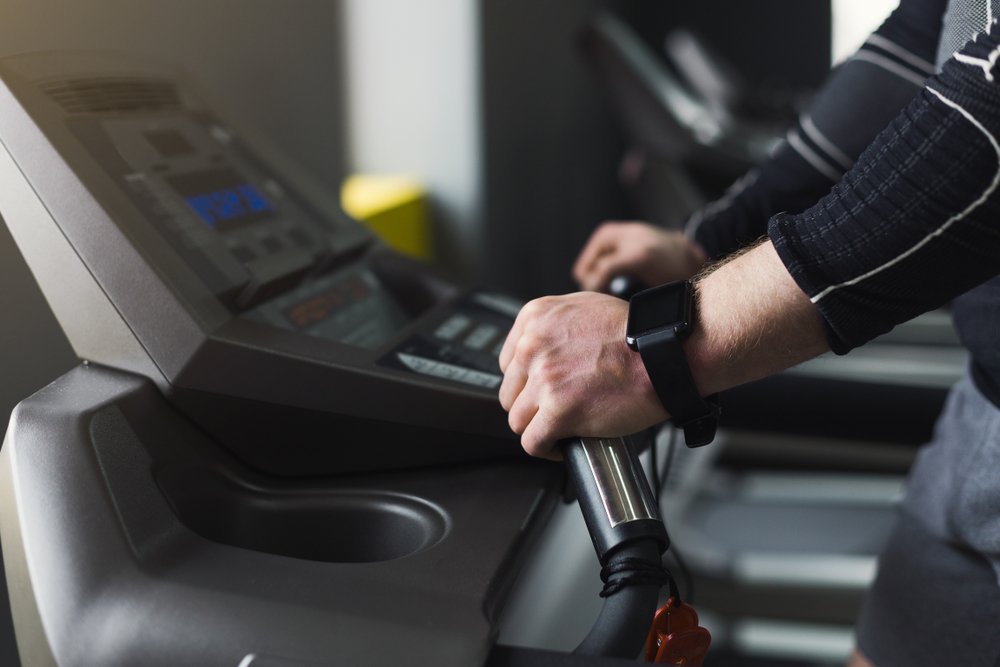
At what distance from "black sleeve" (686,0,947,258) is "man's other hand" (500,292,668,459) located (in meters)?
0.33

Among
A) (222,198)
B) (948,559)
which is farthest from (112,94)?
(948,559)

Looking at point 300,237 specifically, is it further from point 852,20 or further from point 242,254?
point 852,20

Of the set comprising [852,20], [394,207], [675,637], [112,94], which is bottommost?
[852,20]

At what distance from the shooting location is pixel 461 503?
75 centimetres

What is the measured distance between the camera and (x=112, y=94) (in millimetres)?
939

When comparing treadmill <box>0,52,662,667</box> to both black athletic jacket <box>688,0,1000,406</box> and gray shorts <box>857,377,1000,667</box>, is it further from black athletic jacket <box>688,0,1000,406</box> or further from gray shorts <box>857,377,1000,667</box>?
gray shorts <box>857,377,1000,667</box>

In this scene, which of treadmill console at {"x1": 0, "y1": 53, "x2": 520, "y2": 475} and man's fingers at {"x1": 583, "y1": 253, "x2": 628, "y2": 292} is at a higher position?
treadmill console at {"x1": 0, "y1": 53, "x2": 520, "y2": 475}

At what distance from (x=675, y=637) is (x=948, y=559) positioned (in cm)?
46

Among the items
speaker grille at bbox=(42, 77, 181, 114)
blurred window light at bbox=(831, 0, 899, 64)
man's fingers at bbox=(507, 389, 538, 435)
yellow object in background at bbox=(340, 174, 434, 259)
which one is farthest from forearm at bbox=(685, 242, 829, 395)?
blurred window light at bbox=(831, 0, 899, 64)

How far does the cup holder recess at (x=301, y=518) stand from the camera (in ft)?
2.51

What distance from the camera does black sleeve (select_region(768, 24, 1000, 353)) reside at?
24.5 inches

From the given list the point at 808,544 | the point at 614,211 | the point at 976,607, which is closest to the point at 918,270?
the point at 976,607

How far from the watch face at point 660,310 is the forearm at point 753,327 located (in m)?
0.01

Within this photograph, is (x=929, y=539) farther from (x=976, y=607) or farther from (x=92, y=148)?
(x=92, y=148)
